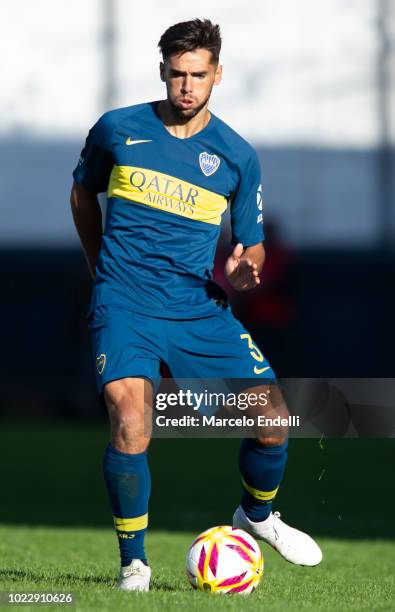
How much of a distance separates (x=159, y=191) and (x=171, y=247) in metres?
0.23

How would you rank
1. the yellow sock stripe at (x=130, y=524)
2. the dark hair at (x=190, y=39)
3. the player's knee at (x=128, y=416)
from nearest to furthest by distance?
the player's knee at (x=128, y=416) < the yellow sock stripe at (x=130, y=524) < the dark hair at (x=190, y=39)

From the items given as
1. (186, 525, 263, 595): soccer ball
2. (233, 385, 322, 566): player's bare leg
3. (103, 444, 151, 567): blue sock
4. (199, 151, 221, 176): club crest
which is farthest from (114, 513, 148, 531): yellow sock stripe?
Answer: (199, 151, 221, 176): club crest

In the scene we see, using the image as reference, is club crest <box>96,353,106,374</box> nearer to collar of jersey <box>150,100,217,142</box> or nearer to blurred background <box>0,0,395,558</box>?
collar of jersey <box>150,100,217,142</box>

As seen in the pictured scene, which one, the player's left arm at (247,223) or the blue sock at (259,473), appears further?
the blue sock at (259,473)

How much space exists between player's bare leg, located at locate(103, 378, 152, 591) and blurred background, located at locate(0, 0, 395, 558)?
9.55 meters

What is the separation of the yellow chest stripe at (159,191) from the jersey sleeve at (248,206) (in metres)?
0.23

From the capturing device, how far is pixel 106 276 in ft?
18.2

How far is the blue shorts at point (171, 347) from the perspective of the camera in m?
5.30

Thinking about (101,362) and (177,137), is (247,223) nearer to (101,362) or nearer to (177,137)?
(177,137)

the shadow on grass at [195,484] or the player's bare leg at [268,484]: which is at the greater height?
the player's bare leg at [268,484]

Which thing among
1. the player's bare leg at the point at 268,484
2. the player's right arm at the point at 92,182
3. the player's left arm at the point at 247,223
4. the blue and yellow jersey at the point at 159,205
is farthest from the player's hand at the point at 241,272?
the player's right arm at the point at 92,182

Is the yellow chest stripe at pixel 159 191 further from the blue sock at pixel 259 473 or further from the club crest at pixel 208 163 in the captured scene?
the blue sock at pixel 259 473

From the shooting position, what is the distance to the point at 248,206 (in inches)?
232

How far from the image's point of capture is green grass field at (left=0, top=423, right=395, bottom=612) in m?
5.25
